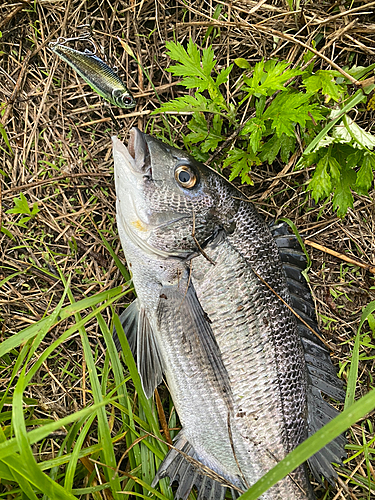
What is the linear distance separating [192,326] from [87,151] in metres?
1.68

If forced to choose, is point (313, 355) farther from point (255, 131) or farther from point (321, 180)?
point (255, 131)

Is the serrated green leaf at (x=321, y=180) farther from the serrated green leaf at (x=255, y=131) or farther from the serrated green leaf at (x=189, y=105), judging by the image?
the serrated green leaf at (x=189, y=105)

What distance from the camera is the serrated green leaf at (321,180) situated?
100 inches

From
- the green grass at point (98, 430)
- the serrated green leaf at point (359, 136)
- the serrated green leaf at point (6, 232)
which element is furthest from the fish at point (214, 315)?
the serrated green leaf at point (6, 232)

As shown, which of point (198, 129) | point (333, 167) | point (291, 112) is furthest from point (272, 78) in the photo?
point (333, 167)

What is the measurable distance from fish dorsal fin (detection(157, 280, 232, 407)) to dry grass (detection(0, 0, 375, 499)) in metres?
0.70

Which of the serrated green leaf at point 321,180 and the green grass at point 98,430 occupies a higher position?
the serrated green leaf at point 321,180

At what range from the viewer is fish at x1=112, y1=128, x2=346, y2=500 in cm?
238

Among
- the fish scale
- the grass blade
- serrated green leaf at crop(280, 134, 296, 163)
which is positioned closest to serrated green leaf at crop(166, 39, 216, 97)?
serrated green leaf at crop(280, 134, 296, 163)

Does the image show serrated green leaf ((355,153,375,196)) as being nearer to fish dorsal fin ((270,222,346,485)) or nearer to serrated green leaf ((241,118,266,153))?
fish dorsal fin ((270,222,346,485))

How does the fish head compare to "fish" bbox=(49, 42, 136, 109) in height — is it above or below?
below

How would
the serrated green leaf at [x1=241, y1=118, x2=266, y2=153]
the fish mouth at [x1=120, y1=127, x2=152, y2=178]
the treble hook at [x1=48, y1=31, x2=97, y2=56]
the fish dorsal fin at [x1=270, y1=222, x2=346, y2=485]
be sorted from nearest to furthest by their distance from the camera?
the fish mouth at [x1=120, y1=127, x2=152, y2=178]
the serrated green leaf at [x1=241, y1=118, x2=266, y2=153]
the fish dorsal fin at [x1=270, y1=222, x2=346, y2=485]
the treble hook at [x1=48, y1=31, x2=97, y2=56]

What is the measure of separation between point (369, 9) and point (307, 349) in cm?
269

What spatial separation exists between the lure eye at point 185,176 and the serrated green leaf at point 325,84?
38.9 inches
